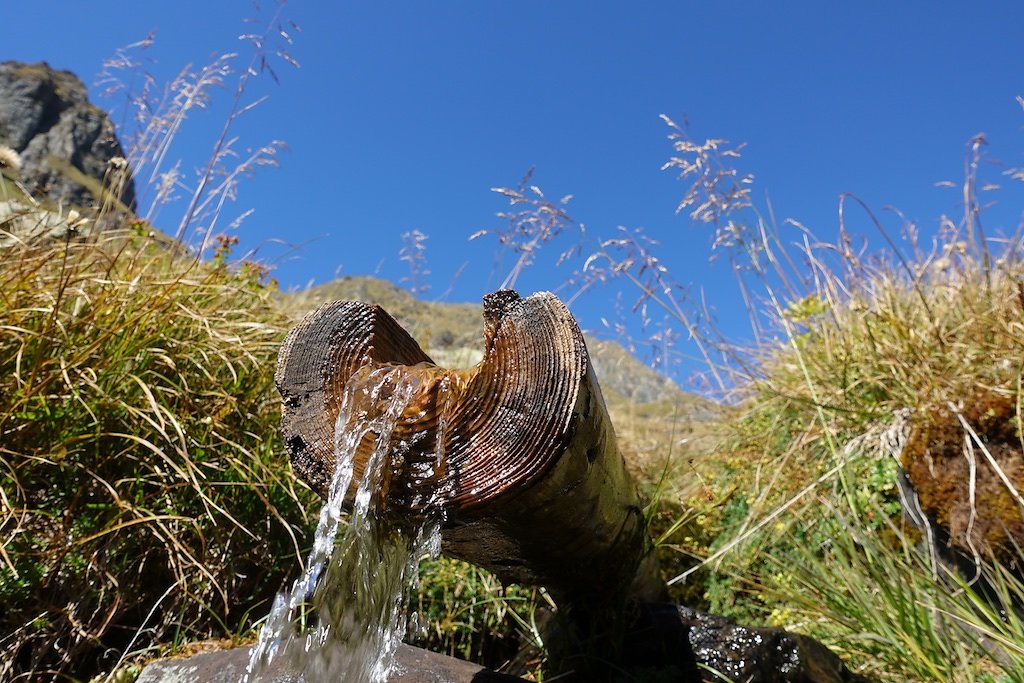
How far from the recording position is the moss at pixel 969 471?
96.0 inches

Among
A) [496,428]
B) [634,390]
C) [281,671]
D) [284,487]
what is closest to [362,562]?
[281,671]

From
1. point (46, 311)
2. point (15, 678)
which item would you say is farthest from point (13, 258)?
point (15, 678)

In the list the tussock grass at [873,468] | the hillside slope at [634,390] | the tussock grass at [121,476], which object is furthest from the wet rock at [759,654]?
the hillside slope at [634,390]

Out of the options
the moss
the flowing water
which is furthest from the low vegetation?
the flowing water

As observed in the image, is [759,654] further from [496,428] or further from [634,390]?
[634,390]

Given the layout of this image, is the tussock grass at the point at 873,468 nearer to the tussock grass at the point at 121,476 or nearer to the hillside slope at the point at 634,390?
the hillside slope at the point at 634,390

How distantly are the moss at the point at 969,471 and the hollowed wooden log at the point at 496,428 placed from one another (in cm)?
176

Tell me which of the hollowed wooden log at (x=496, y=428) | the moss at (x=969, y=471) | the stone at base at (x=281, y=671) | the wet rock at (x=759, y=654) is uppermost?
the moss at (x=969, y=471)

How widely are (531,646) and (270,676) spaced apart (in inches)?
38.9

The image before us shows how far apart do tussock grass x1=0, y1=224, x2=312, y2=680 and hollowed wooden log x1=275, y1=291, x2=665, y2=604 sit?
1.12 metres

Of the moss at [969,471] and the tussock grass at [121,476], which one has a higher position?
the moss at [969,471]

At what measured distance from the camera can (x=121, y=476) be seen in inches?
95.8

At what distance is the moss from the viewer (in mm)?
2438

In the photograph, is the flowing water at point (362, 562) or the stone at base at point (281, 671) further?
the stone at base at point (281, 671)
